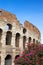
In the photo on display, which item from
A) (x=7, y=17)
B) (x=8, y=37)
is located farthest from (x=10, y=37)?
(x=7, y=17)

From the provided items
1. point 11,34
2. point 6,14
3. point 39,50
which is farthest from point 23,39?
point 39,50

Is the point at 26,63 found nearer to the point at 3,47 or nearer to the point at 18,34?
the point at 3,47

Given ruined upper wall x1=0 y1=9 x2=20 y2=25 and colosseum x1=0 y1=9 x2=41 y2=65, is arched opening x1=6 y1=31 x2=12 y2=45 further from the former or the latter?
ruined upper wall x1=0 y1=9 x2=20 y2=25

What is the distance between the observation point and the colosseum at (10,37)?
85.4ft

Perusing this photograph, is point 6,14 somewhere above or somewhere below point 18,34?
above

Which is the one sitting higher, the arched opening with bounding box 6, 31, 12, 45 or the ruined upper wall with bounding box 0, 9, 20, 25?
the ruined upper wall with bounding box 0, 9, 20, 25

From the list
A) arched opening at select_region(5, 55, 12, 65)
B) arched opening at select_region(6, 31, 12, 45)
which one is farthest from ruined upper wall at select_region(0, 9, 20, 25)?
arched opening at select_region(5, 55, 12, 65)

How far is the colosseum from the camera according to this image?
26.0 metres

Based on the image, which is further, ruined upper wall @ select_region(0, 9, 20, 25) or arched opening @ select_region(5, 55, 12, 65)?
arched opening @ select_region(5, 55, 12, 65)

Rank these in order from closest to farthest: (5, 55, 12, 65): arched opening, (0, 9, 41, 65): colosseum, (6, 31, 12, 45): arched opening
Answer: (0, 9, 41, 65): colosseum, (5, 55, 12, 65): arched opening, (6, 31, 12, 45): arched opening

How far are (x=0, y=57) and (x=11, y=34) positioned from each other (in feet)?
11.8

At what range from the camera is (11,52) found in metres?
27.2

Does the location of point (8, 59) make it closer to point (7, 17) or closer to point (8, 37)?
point (8, 37)

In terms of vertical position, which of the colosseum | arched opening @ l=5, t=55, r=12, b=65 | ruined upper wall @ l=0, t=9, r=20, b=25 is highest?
Result: ruined upper wall @ l=0, t=9, r=20, b=25
